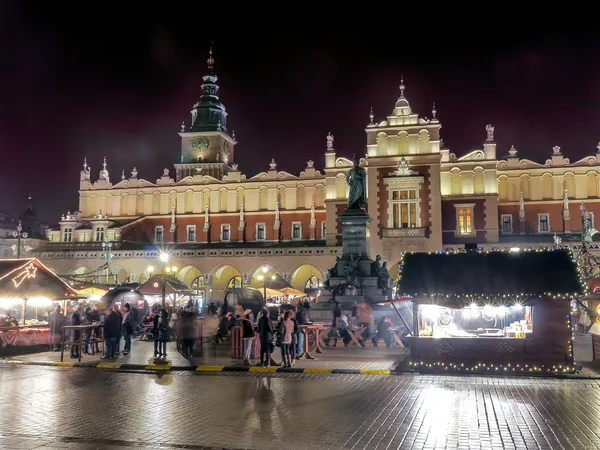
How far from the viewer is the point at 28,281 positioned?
20.8 metres

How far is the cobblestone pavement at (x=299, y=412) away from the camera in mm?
8055

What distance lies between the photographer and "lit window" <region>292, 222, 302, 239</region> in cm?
5553

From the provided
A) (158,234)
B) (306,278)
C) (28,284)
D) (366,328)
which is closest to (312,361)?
(366,328)

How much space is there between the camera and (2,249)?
64.2 meters

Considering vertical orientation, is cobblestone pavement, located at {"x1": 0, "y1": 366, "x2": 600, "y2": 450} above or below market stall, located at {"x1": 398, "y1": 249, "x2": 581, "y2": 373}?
below

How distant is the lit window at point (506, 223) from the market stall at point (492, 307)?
36293 millimetres

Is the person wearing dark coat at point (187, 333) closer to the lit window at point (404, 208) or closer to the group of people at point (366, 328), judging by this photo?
the group of people at point (366, 328)

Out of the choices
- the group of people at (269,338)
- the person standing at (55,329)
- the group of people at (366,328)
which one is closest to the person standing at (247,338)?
the group of people at (269,338)

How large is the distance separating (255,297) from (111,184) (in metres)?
34.0

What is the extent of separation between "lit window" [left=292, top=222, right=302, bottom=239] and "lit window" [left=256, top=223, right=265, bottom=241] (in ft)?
9.33

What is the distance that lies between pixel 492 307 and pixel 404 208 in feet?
105

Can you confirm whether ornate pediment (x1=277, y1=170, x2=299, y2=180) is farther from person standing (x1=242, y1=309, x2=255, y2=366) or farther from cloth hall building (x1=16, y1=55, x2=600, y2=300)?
person standing (x1=242, y1=309, x2=255, y2=366)

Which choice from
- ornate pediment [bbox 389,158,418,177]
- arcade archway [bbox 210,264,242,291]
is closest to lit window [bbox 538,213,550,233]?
ornate pediment [bbox 389,158,418,177]

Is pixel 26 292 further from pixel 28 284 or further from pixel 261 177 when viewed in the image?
pixel 261 177
